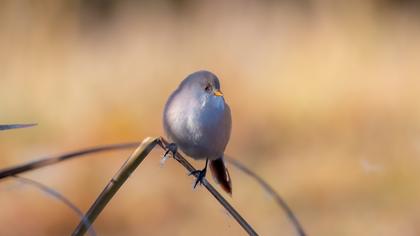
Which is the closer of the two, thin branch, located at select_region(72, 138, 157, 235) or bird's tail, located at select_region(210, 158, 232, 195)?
thin branch, located at select_region(72, 138, 157, 235)

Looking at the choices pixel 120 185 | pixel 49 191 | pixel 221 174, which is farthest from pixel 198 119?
pixel 49 191

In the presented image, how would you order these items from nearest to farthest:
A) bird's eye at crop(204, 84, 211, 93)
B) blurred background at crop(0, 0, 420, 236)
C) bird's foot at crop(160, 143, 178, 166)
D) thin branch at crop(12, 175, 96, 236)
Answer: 1. thin branch at crop(12, 175, 96, 236)
2. bird's foot at crop(160, 143, 178, 166)
3. bird's eye at crop(204, 84, 211, 93)
4. blurred background at crop(0, 0, 420, 236)

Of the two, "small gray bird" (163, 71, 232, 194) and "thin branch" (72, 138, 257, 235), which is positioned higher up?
"small gray bird" (163, 71, 232, 194)

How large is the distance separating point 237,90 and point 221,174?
3143 mm

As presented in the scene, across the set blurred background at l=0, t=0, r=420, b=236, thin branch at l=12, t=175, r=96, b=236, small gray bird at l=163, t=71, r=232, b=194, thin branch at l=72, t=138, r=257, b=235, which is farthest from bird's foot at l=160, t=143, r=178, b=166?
blurred background at l=0, t=0, r=420, b=236

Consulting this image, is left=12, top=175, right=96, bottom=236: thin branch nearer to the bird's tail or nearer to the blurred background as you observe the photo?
the bird's tail

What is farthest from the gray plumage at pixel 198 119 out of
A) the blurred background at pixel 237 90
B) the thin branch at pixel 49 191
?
the blurred background at pixel 237 90

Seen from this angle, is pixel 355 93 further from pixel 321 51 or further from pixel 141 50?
pixel 141 50

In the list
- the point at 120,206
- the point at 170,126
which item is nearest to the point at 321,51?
the point at 120,206

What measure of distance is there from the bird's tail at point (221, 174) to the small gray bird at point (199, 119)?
0.5 inches

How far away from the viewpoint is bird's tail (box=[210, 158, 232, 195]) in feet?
4.55

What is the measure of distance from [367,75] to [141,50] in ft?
3.85

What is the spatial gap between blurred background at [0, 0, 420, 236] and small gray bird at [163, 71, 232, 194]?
8.95 ft

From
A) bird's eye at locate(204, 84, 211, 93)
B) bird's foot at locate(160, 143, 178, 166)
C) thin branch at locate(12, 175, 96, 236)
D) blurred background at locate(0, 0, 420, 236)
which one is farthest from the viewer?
blurred background at locate(0, 0, 420, 236)
